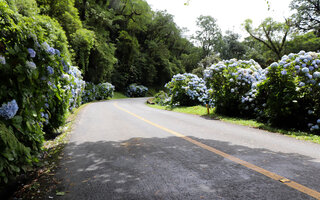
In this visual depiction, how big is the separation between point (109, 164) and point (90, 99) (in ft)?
75.3

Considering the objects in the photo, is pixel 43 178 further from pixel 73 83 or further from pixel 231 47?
pixel 231 47

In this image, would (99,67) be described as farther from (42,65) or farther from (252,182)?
(252,182)

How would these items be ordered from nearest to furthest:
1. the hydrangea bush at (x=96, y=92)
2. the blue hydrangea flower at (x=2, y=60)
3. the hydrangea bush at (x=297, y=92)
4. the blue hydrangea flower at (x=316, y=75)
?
1. the blue hydrangea flower at (x=2, y=60)
2. the blue hydrangea flower at (x=316, y=75)
3. the hydrangea bush at (x=297, y=92)
4. the hydrangea bush at (x=96, y=92)

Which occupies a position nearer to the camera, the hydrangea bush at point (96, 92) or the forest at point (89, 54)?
the forest at point (89, 54)

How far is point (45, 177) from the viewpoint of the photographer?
11.0 ft

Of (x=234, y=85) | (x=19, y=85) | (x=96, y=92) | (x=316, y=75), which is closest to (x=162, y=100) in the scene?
Result: (x=96, y=92)

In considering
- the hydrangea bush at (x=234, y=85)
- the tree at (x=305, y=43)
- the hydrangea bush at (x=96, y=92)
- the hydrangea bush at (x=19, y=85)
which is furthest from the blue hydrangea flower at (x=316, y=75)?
the tree at (x=305, y=43)

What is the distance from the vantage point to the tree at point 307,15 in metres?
33.4

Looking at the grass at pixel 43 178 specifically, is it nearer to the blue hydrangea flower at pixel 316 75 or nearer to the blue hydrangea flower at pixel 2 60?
the blue hydrangea flower at pixel 2 60

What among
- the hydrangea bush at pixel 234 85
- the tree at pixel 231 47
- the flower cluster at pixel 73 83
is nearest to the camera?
the flower cluster at pixel 73 83

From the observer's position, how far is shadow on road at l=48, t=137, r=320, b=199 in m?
2.59

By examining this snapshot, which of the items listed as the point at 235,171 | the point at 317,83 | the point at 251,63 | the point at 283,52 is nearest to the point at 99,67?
the point at 251,63

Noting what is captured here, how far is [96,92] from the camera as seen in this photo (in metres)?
26.7

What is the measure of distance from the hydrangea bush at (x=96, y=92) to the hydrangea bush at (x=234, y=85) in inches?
656
